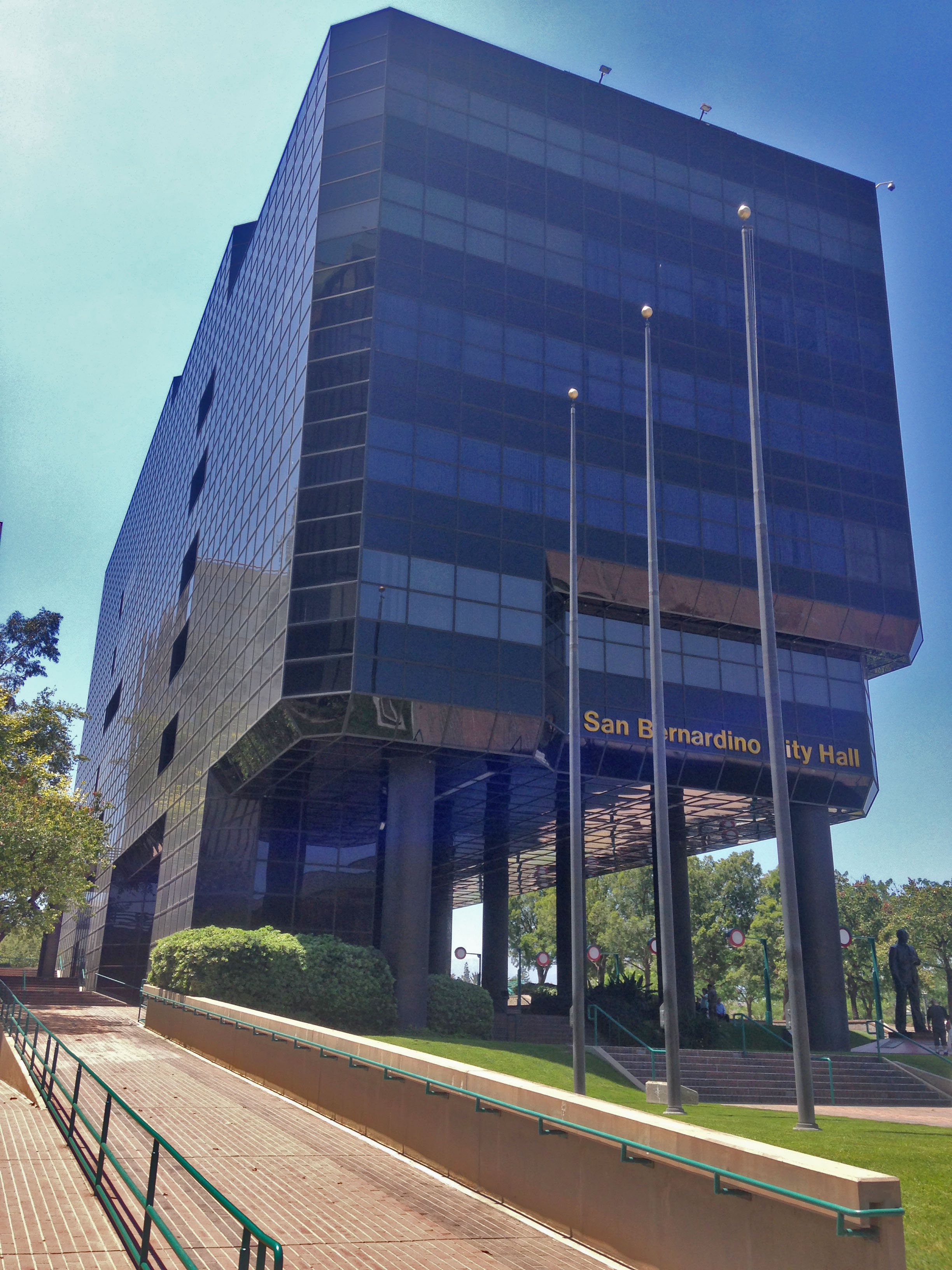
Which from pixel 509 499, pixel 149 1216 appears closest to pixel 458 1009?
pixel 509 499

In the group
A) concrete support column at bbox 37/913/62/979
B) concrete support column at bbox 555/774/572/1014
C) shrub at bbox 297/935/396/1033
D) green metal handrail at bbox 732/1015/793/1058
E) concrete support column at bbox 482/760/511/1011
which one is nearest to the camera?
shrub at bbox 297/935/396/1033

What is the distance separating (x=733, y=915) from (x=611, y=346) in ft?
211

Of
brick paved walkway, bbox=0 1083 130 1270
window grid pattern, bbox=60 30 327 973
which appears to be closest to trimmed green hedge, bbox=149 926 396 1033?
window grid pattern, bbox=60 30 327 973

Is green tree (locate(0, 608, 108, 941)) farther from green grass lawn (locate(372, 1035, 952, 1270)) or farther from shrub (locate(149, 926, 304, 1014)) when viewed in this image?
green grass lawn (locate(372, 1035, 952, 1270))

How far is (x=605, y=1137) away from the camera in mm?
10859

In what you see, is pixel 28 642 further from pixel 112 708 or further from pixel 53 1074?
pixel 53 1074

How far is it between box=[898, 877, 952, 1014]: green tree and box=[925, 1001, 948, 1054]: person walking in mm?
38183

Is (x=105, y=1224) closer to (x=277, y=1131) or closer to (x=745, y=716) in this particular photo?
(x=277, y=1131)

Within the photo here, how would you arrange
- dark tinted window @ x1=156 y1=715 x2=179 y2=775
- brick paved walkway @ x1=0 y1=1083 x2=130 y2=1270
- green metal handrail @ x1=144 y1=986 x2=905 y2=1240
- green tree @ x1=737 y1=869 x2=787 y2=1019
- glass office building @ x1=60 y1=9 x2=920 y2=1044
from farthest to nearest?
green tree @ x1=737 y1=869 x2=787 y2=1019 → dark tinted window @ x1=156 y1=715 x2=179 y2=775 → glass office building @ x1=60 y1=9 x2=920 y2=1044 → brick paved walkway @ x1=0 y1=1083 x2=130 y2=1270 → green metal handrail @ x1=144 y1=986 x2=905 y2=1240

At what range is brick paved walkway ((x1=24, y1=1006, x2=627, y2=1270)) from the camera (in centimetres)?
1043

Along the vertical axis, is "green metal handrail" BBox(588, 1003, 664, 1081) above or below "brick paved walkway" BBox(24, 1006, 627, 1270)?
above

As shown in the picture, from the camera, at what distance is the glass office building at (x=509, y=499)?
38.1 metres

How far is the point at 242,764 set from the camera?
43469 mm

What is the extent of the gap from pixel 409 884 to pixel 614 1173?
1023 inches
